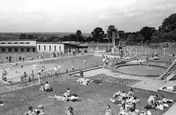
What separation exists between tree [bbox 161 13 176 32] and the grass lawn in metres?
77.5

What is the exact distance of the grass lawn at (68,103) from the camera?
12.7 metres

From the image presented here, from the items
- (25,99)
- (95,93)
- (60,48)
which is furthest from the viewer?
(60,48)

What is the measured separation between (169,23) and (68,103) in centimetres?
8699

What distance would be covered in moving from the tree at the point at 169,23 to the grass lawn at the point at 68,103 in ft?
254

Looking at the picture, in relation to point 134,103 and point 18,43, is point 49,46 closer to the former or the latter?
point 18,43

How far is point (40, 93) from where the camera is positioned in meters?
16.6

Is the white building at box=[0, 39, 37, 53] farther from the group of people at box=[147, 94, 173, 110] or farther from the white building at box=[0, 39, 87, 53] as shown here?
the group of people at box=[147, 94, 173, 110]

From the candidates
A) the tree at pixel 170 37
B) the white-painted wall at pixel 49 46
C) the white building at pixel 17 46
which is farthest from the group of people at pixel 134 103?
the tree at pixel 170 37

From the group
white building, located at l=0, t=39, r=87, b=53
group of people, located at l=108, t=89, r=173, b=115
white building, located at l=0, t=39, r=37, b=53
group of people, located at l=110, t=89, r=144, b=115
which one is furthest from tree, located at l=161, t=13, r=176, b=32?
group of people, located at l=110, t=89, r=144, b=115

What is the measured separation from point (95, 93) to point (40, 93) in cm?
533

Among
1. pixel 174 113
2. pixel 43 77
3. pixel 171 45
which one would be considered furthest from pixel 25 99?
pixel 171 45

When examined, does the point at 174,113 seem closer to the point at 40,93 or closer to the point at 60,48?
the point at 40,93

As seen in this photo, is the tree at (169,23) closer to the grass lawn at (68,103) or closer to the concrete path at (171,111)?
the grass lawn at (68,103)

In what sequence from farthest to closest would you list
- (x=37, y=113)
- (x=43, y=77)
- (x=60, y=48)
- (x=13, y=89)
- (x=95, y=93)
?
(x=60, y=48) → (x=43, y=77) → (x=13, y=89) → (x=95, y=93) → (x=37, y=113)
